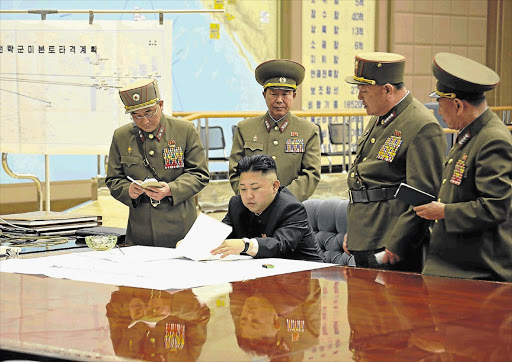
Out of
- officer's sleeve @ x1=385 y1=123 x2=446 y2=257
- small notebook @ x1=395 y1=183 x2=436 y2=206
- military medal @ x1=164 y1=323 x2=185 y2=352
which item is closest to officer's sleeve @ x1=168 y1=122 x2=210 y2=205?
officer's sleeve @ x1=385 y1=123 x2=446 y2=257

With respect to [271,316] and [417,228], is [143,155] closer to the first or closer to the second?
[417,228]

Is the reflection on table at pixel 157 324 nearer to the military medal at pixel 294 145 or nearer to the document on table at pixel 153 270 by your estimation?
the document on table at pixel 153 270

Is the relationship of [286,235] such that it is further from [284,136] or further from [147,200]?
[284,136]

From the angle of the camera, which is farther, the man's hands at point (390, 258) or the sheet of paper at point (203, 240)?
the man's hands at point (390, 258)

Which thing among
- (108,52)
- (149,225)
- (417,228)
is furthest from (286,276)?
(108,52)

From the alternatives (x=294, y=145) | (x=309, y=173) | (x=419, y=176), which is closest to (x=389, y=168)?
(x=419, y=176)

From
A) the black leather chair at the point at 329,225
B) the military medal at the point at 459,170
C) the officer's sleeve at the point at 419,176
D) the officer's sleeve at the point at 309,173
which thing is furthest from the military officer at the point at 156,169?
the military medal at the point at 459,170

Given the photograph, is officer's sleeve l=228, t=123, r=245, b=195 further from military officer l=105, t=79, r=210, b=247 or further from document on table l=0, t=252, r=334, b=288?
document on table l=0, t=252, r=334, b=288

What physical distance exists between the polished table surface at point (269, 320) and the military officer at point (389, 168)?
2.19ft

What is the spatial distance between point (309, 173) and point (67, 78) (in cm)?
209

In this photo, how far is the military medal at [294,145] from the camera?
13.9 feet

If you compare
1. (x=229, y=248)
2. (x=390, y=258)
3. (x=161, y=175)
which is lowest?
(x=390, y=258)

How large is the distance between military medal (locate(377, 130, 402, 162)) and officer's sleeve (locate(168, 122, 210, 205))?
1.05m

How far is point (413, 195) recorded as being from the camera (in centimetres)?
283
